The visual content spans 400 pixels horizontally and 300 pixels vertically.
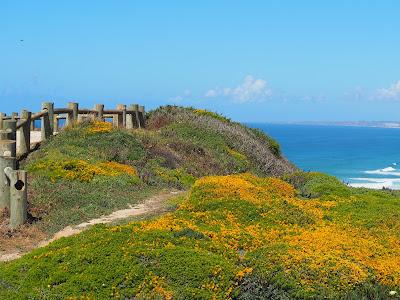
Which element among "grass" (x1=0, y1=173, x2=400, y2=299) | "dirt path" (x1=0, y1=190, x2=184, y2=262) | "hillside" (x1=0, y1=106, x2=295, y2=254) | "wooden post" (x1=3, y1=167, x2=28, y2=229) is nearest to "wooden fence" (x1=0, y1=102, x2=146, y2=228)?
"wooden post" (x1=3, y1=167, x2=28, y2=229)

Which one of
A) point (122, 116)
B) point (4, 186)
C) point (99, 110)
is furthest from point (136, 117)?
point (4, 186)

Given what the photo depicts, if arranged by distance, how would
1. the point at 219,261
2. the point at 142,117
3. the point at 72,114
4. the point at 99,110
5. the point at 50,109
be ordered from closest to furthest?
the point at 219,261
the point at 50,109
the point at 72,114
the point at 99,110
the point at 142,117

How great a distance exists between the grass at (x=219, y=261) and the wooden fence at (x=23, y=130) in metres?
3.64

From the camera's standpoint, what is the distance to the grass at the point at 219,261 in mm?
9867

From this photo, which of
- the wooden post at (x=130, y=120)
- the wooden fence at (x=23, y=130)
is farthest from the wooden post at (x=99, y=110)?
the wooden post at (x=130, y=120)

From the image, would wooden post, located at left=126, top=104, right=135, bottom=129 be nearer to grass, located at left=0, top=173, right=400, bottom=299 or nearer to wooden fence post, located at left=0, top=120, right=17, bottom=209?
wooden fence post, located at left=0, top=120, right=17, bottom=209

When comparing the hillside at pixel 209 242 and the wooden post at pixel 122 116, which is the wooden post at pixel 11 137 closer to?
the hillside at pixel 209 242

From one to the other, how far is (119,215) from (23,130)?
881 cm

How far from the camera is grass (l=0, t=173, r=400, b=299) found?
987 centimetres

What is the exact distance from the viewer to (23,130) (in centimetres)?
2311

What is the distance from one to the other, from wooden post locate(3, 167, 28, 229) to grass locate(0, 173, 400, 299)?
355 cm

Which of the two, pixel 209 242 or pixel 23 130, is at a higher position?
pixel 23 130

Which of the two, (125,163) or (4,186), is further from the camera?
(125,163)

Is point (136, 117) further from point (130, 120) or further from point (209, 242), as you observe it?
point (209, 242)
